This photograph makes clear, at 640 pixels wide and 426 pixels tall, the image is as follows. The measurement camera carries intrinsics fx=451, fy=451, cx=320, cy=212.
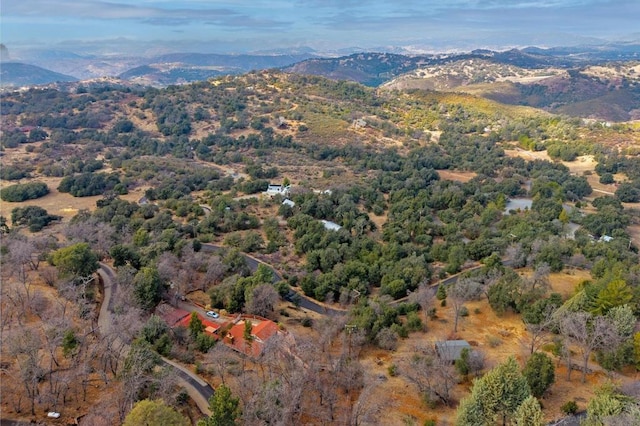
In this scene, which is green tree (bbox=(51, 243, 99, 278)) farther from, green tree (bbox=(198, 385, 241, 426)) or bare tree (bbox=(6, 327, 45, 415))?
green tree (bbox=(198, 385, 241, 426))

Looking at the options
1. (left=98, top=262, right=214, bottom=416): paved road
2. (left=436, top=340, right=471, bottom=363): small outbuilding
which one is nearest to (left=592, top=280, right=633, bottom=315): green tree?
(left=436, top=340, right=471, bottom=363): small outbuilding

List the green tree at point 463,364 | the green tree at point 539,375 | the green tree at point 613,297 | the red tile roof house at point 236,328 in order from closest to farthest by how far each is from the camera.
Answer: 1. the green tree at point 539,375
2. the green tree at point 463,364
3. the red tile roof house at point 236,328
4. the green tree at point 613,297

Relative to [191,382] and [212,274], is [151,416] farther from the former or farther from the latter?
[212,274]

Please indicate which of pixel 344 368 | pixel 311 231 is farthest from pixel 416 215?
pixel 344 368

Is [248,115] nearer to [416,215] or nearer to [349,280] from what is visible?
[416,215]

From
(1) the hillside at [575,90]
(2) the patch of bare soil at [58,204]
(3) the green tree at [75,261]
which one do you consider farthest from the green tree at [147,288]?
(1) the hillside at [575,90]

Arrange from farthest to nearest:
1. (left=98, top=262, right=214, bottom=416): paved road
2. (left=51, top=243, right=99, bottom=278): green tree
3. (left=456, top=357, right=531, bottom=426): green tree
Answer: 1. (left=51, top=243, right=99, bottom=278): green tree
2. (left=98, top=262, right=214, bottom=416): paved road
3. (left=456, top=357, right=531, bottom=426): green tree

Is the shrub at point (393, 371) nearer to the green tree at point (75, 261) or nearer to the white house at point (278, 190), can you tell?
the green tree at point (75, 261)
